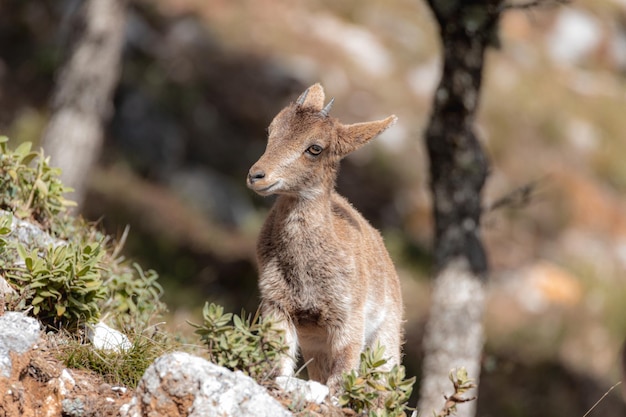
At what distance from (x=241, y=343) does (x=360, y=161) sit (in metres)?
14.9

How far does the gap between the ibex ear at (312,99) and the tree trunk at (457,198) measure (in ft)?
12.1

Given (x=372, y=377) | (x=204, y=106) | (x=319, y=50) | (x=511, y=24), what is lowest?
(x=372, y=377)

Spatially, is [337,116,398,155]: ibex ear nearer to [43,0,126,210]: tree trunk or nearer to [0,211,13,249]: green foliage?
[0,211,13,249]: green foliage

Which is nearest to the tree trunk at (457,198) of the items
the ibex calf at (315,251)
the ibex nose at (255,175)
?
the ibex calf at (315,251)

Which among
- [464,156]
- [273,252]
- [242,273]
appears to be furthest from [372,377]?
[242,273]

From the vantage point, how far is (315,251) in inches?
269

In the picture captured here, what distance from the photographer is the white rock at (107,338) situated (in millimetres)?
6179

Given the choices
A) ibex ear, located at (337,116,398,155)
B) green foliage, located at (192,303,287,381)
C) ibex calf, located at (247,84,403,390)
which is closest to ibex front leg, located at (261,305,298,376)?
ibex calf, located at (247,84,403,390)

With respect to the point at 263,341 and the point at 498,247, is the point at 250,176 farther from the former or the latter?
the point at 498,247

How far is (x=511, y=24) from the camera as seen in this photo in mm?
27656

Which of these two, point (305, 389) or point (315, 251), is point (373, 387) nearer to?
point (305, 389)

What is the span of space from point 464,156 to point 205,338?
6.07 meters

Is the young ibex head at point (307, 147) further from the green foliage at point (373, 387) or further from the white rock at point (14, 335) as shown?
the white rock at point (14, 335)

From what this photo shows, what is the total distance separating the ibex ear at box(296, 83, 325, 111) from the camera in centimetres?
721
